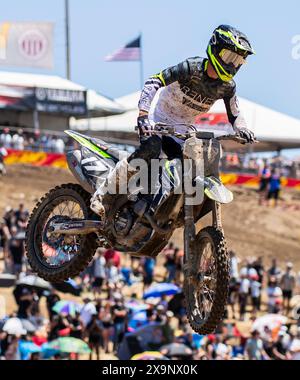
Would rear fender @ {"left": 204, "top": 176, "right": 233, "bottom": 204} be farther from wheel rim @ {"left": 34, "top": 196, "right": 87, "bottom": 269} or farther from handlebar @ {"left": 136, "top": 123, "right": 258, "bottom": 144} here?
wheel rim @ {"left": 34, "top": 196, "right": 87, "bottom": 269}

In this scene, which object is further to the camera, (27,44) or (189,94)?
(27,44)

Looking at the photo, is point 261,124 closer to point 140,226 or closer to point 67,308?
point 67,308

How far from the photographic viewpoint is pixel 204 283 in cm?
1080

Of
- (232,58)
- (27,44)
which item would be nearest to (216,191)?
(232,58)

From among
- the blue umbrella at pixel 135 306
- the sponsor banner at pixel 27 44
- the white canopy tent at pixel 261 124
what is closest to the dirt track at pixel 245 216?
the white canopy tent at pixel 261 124

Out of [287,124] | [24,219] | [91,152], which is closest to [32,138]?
[24,219]

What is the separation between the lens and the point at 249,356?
79.6 ft

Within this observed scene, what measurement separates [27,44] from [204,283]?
102ft

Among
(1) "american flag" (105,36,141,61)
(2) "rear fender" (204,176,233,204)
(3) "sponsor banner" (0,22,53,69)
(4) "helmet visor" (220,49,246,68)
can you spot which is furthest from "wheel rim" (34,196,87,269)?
(3) "sponsor banner" (0,22,53,69)

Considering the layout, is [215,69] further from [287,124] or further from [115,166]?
[287,124]

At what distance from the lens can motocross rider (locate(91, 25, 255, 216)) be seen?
10.4 metres

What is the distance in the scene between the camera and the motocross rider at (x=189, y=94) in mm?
10391

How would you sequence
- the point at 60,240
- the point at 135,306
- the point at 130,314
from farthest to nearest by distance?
the point at 135,306
the point at 130,314
the point at 60,240

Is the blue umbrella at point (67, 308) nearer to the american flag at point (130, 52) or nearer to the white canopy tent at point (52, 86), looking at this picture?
the american flag at point (130, 52)
